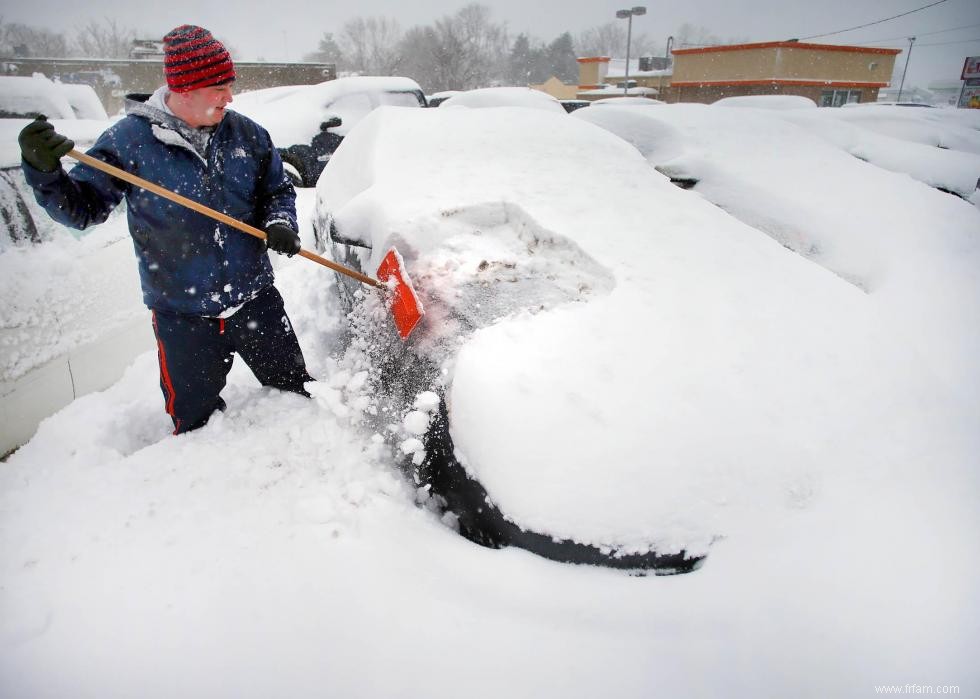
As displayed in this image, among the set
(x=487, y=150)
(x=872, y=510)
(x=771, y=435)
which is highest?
(x=487, y=150)

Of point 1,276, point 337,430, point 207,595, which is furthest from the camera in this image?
point 337,430

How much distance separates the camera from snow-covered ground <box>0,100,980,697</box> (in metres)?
1.28

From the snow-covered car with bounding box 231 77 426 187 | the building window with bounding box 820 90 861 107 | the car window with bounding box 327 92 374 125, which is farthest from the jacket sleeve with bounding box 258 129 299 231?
the building window with bounding box 820 90 861 107

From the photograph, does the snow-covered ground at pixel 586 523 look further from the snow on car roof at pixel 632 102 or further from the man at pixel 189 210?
the snow on car roof at pixel 632 102

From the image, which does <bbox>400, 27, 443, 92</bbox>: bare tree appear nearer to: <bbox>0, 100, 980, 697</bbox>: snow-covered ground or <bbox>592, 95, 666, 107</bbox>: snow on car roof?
<bbox>592, 95, 666, 107</bbox>: snow on car roof

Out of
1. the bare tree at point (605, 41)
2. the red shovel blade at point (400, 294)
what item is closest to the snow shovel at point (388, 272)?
the red shovel blade at point (400, 294)

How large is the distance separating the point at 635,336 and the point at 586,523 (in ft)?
1.90

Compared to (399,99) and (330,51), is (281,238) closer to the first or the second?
(399,99)

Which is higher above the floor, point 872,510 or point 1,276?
point 1,276

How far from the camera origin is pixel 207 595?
1417 mm

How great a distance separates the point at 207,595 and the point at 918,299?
2749 millimetres

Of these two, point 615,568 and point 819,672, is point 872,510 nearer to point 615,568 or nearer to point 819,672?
point 819,672

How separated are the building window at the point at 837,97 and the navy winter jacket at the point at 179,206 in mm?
29171

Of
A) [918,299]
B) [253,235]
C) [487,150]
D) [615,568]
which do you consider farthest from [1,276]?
[918,299]
